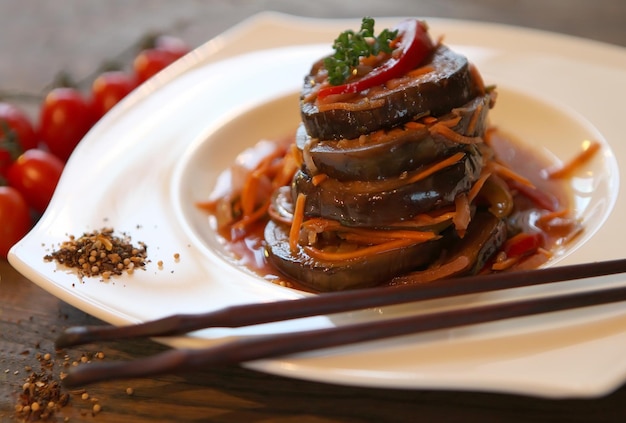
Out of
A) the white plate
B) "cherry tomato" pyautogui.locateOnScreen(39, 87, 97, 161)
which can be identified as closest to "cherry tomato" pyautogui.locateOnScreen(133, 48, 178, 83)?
the white plate

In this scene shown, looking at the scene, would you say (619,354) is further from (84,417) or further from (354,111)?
(84,417)

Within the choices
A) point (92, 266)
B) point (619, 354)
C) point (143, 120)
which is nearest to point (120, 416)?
point (92, 266)

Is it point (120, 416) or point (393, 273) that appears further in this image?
point (393, 273)

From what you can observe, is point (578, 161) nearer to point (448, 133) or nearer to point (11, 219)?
point (448, 133)

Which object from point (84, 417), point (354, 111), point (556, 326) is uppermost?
point (354, 111)

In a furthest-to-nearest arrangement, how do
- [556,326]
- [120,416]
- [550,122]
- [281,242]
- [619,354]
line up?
[550,122], [281,242], [120,416], [556,326], [619,354]

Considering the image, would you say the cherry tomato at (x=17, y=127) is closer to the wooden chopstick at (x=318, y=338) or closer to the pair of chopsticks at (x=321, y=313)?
the pair of chopsticks at (x=321, y=313)

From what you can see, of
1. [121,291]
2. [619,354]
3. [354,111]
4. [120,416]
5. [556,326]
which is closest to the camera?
[619,354]
